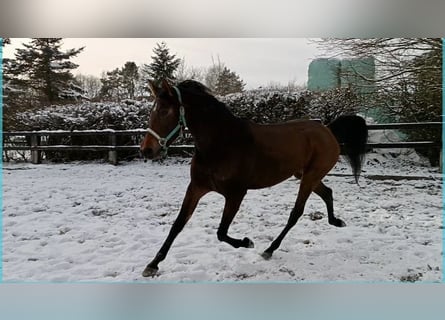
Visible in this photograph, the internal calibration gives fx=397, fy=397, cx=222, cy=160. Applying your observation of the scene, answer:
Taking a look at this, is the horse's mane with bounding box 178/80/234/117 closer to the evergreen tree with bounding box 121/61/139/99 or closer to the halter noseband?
the halter noseband

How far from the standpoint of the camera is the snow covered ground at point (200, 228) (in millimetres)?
2457

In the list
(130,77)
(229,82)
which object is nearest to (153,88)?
(130,77)

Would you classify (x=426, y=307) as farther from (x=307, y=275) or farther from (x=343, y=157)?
(x=343, y=157)

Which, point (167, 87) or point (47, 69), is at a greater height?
point (47, 69)

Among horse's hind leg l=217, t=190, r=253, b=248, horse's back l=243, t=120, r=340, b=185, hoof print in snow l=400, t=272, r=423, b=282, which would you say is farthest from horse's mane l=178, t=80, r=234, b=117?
hoof print in snow l=400, t=272, r=423, b=282

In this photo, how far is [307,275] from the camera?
2.49 metres

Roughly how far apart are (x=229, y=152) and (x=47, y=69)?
1.35 meters

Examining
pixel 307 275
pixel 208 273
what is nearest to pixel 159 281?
pixel 208 273

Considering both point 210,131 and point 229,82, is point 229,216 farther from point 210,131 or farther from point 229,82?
point 229,82

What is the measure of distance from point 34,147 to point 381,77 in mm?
2431

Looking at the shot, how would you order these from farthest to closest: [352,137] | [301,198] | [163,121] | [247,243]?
[352,137] < [301,198] < [247,243] < [163,121]

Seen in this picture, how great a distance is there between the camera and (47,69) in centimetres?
265

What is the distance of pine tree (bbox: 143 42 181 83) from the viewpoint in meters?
2.60

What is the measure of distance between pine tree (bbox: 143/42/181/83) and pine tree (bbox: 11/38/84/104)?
0.49m
